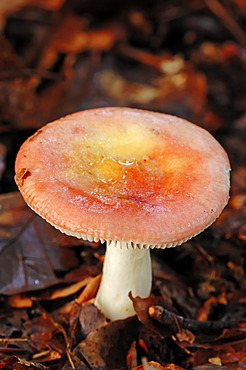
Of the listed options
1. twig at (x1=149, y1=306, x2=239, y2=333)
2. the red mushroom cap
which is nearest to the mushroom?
the red mushroom cap

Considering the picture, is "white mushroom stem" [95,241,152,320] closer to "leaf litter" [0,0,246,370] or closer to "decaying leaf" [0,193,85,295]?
"leaf litter" [0,0,246,370]

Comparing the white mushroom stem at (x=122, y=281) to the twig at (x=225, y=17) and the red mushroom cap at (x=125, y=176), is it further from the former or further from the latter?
the twig at (x=225, y=17)

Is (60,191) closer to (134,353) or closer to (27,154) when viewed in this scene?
(27,154)

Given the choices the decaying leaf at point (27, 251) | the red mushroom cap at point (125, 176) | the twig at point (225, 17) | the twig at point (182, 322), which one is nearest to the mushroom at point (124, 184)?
the red mushroom cap at point (125, 176)

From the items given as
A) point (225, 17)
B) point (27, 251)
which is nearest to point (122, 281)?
point (27, 251)

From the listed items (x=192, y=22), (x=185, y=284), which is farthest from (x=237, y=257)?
(x=192, y=22)

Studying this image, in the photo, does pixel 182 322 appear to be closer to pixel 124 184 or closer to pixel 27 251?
pixel 124 184
